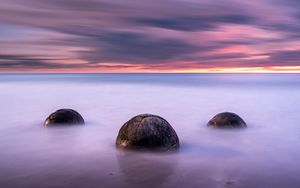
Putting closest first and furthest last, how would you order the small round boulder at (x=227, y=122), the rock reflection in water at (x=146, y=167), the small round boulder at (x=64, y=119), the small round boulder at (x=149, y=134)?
1. the rock reflection in water at (x=146, y=167)
2. the small round boulder at (x=149, y=134)
3. the small round boulder at (x=227, y=122)
4. the small round boulder at (x=64, y=119)

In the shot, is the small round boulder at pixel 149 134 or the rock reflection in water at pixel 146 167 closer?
the rock reflection in water at pixel 146 167

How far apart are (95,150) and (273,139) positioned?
482 centimetres

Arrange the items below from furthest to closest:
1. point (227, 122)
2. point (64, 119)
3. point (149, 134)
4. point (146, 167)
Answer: point (64, 119) < point (227, 122) < point (149, 134) < point (146, 167)

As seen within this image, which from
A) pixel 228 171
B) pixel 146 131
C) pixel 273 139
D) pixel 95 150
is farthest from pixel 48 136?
pixel 273 139

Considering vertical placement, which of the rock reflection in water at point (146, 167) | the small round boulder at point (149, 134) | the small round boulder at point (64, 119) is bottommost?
the rock reflection in water at point (146, 167)

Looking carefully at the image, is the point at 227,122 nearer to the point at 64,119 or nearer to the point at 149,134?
the point at 149,134

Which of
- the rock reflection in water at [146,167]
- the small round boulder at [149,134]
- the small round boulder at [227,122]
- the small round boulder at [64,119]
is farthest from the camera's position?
the small round boulder at [64,119]

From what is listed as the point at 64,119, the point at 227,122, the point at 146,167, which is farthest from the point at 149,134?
the point at 64,119

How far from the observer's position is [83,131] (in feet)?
32.7

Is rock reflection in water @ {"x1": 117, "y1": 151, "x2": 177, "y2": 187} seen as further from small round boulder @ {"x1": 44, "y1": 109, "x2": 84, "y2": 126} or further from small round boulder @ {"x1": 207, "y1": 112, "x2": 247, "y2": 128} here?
small round boulder @ {"x1": 44, "y1": 109, "x2": 84, "y2": 126}

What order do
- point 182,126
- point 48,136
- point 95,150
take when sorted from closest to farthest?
point 95,150 → point 48,136 → point 182,126

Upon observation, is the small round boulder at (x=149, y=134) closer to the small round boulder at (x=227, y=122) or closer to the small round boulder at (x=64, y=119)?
the small round boulder at (x=227, y=122)

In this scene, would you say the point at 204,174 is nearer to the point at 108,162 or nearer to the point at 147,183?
the point at 147,183

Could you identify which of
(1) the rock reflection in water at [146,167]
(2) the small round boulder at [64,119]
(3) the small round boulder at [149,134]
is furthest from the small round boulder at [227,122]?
(2) the small round boulder at [64,119]
